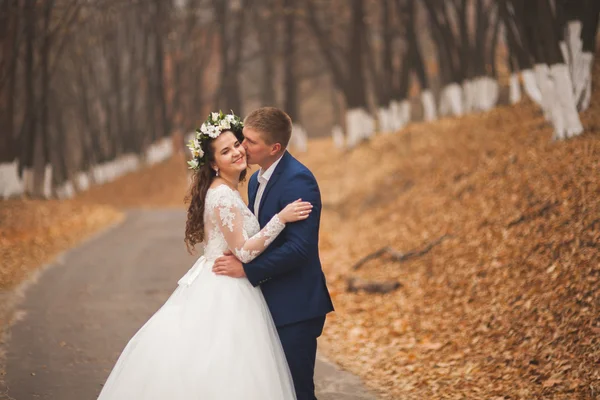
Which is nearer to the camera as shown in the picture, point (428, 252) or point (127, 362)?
point (127, 362)

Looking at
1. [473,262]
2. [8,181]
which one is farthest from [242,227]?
[8,181]

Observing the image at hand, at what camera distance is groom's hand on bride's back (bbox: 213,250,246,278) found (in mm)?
4910

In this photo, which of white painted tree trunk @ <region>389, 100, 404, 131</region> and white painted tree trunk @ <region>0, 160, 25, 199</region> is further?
white painted tree trunk @ <region>389, 100, 404, 131</region>

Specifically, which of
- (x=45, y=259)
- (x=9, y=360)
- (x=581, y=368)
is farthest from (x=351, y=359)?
(x=45, y=259)

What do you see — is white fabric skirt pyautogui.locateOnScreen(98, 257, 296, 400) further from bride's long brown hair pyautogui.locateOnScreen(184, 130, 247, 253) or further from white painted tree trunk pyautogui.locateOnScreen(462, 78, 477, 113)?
white painted tree trunk pyautogui.locateOnScreen(462, 78, 477, 113)

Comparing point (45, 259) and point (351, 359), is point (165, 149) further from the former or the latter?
point (351, 359)

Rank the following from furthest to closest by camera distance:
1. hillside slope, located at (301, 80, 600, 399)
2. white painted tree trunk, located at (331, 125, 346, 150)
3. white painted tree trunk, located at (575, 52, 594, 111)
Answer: white painted tree trunk, located at (331, 125, 346, 150) → white painted tree trunk, located at (575, 52, 594, 111) → hillside slope, located at (301, 80, 600, 399)

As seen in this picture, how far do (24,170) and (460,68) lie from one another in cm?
1500

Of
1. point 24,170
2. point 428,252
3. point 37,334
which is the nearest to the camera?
point 37,334

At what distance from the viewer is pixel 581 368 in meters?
6.28

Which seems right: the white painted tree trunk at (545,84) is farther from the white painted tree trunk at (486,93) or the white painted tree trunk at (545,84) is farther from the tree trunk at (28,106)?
the tree trunk at (28,106)

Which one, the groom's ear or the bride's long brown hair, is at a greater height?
the groom's ear

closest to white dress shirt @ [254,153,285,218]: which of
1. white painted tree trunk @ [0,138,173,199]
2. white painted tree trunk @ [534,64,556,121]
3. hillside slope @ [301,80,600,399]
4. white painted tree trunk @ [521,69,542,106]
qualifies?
hillside slope @ [301,80,600,399]

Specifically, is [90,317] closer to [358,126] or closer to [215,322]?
[215,322]
